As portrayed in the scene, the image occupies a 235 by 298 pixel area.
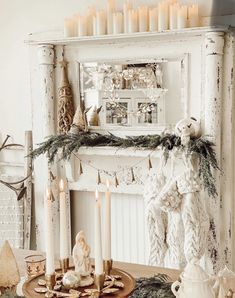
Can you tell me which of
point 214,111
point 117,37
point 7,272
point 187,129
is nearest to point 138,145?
point 187,129

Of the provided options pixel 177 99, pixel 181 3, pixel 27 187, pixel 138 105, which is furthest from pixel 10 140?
pixel 181 3

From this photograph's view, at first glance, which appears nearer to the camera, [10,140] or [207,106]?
[207,106]

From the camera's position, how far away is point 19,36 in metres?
3.52

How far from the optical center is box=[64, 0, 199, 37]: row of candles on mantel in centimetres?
294

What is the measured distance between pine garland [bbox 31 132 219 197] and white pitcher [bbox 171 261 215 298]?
54.4 inches

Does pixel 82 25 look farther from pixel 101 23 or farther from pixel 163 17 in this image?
pixel 163 17

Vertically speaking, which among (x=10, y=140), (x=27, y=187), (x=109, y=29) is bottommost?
(x=27, y=187)

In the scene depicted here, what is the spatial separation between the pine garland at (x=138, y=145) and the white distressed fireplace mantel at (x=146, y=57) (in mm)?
63

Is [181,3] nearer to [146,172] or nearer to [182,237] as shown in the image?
[146,172]

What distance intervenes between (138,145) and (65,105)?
559 mm

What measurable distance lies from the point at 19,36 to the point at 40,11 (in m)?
0.23

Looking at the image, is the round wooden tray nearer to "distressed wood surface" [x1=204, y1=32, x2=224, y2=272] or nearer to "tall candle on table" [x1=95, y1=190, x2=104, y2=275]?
"tall candle on table" [x1=95, y1=190, x2=104, y2=275]

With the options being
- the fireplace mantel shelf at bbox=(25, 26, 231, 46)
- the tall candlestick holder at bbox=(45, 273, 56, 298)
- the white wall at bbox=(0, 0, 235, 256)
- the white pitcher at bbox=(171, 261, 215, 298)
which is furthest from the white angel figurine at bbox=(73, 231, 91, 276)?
the white wall at bbox=(0, 0, 235, 256)

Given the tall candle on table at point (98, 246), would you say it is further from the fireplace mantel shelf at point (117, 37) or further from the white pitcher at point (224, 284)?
the fireplace mantel shelf at point (117, 37)
